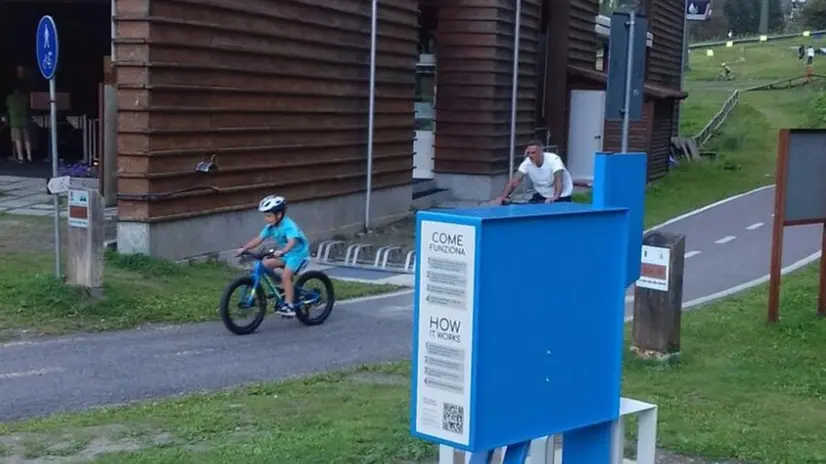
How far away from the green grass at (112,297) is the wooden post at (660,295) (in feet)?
15.2

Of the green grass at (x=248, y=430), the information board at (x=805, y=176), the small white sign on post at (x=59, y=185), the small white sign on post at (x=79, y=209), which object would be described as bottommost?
the green grass at (x=248, y=430)

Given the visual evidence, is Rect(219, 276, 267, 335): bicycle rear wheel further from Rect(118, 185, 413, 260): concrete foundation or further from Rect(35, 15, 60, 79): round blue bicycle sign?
Rect(35, 15, 60, 79): round blue bicycle sign

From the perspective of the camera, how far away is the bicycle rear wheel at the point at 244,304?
439 inches

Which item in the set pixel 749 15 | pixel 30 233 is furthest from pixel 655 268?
pixel 749 15

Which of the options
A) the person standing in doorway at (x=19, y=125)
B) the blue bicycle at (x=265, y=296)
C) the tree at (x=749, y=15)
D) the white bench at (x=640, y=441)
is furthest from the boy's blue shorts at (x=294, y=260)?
the tree at (x=749, y=15)

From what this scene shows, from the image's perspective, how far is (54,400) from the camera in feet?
27.3

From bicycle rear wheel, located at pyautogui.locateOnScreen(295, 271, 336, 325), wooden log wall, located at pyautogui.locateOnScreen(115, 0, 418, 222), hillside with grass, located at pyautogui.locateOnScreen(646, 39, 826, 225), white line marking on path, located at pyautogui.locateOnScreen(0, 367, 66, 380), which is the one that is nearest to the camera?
white line marking on path, located at pyautogui.locateOnScreen(0, 367, 66, 380)

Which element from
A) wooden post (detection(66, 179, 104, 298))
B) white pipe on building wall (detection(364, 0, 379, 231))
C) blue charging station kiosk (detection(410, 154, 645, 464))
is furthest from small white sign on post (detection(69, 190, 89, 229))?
blue charging station kiosk (detection(410, 154, 645, 464))

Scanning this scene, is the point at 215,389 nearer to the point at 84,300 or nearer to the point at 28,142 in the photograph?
the point at 84,300

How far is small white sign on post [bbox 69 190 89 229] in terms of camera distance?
1167cm

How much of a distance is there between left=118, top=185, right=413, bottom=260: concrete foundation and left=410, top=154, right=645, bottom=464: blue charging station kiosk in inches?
386

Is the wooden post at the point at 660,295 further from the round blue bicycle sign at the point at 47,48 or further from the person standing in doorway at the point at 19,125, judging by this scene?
the person standing in doorway at the point at 19,125

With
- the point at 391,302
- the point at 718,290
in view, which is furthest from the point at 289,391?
the point at 718,290

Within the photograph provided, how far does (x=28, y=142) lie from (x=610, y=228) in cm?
2103
